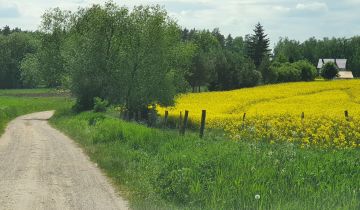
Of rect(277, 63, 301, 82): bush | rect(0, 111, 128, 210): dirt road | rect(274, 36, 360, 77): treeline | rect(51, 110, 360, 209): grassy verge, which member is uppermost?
rect(274, 36, 360, 77): treeline

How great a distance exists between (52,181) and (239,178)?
518 cm

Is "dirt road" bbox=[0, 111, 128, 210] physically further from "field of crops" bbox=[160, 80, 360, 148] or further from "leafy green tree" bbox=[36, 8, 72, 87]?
"leafy green tree" bbox=[36, 8, 72, 87]

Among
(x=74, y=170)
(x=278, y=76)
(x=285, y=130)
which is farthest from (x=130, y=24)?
(x=278, y=76)

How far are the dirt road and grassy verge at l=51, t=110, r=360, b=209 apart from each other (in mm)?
566

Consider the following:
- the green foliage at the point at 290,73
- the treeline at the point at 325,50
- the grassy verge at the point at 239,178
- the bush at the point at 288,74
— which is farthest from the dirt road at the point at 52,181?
the treeline at the point at 325,50

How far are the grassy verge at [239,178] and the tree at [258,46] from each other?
9308 centimetres

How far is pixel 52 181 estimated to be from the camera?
12.4 metres

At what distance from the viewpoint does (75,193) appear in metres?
10.9

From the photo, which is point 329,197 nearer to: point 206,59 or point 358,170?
point 358,170

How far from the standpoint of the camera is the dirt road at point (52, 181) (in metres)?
9.91

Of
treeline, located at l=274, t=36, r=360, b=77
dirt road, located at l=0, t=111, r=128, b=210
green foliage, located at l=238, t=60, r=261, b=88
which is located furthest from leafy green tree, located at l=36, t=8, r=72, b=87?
treeline, located at l=274, t=36, r=360, b=77

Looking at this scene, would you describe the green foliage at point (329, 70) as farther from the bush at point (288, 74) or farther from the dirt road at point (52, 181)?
the dirt road at point (52, 181)

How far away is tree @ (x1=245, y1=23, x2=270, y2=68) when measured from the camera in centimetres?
10671

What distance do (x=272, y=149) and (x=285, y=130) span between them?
867 cm
